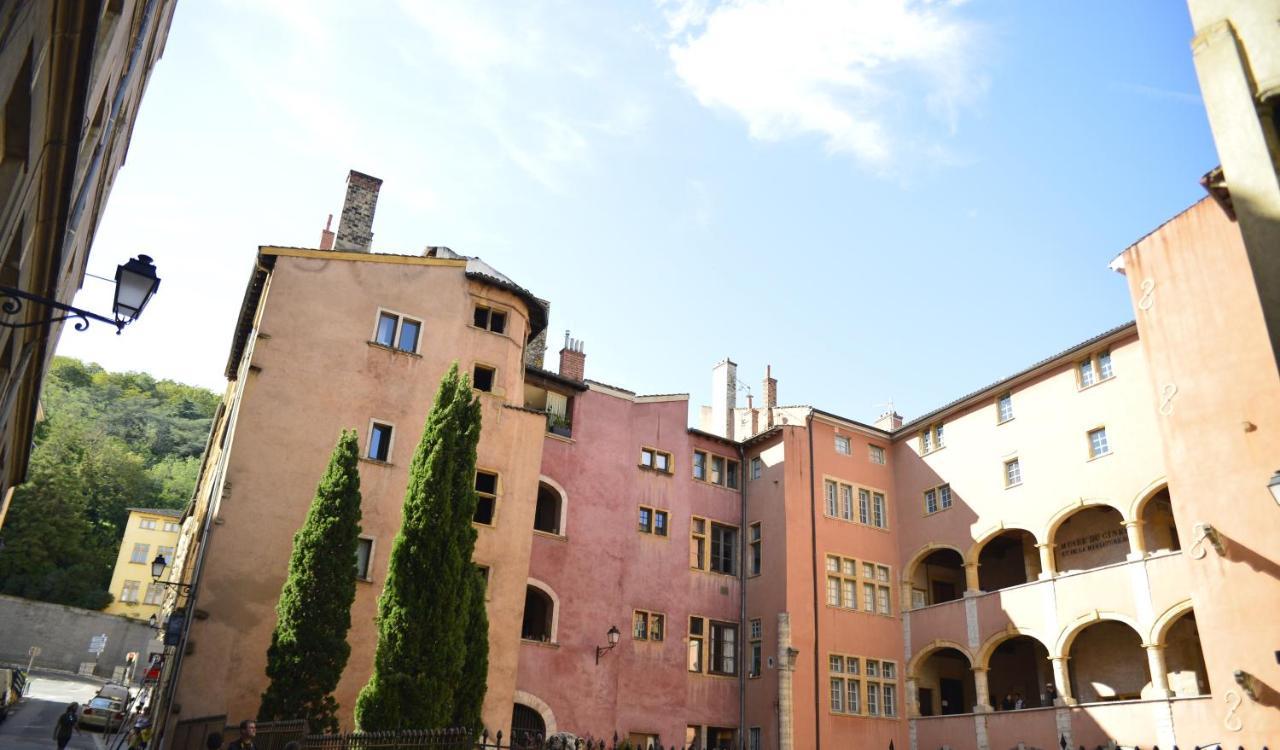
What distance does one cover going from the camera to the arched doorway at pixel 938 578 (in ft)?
103

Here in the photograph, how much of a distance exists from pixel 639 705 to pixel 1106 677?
1429cm

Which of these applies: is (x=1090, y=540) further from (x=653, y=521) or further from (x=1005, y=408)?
(x=653, y=521)

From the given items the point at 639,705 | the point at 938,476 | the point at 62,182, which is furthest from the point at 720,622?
the point at 62,182

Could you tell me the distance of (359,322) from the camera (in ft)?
76.7

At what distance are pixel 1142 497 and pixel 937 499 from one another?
8.00 m

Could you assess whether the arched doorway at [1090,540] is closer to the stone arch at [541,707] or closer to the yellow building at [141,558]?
the stone arch at [541,707]

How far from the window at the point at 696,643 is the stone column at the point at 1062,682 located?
34.9 feet

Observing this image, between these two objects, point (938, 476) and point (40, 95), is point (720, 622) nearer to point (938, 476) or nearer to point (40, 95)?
point (938, 476)

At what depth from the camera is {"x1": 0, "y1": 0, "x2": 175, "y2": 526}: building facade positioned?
22.1 ft

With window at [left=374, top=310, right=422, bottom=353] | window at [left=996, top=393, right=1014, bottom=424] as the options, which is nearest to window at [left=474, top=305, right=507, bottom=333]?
window at [left=374, top=310, right=422, bottom=353]

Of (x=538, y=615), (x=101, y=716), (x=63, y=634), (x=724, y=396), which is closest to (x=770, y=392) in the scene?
(x=724, y=396)

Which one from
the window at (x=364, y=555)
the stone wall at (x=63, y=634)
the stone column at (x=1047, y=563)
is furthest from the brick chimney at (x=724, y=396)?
the stone wall at (x=63, y=634)

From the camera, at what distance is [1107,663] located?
26609mm

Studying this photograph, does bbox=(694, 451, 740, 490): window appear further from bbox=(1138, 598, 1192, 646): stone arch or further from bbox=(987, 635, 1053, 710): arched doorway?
bbox=(1138, 598, 1192, 646): stone arch
